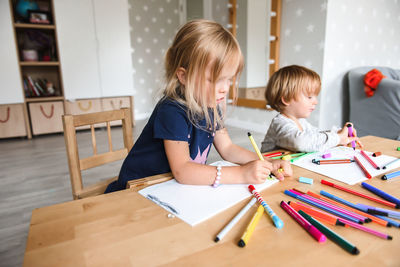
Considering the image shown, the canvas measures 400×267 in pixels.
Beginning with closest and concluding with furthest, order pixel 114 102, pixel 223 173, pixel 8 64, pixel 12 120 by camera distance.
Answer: pixel 223 173, pixel 8 64, pixel 12 120, pixel 114 102

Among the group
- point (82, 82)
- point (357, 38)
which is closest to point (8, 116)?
point (82, 82)

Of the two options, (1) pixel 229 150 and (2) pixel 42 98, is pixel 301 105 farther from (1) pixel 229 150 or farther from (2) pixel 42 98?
(2) pixel 42 98

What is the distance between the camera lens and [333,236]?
0.39 m

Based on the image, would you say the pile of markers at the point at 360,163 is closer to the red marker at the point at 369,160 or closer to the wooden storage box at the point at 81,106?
the red marker at the point at 369,160

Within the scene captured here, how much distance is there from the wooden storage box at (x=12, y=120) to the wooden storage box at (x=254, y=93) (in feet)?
9.09

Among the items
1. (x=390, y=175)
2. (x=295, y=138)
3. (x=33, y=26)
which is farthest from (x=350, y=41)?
(x=33, y=26)

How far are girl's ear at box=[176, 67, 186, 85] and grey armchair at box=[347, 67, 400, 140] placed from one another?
6.99ft

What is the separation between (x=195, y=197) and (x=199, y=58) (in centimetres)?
35

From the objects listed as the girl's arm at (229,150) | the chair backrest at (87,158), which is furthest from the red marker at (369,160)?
the chair backrest at (87,158)

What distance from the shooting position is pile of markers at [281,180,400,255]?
400mm

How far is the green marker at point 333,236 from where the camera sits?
366mm

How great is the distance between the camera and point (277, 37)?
9.45 feet

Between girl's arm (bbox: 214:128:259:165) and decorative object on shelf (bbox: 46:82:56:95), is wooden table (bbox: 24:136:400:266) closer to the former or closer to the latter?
girl's arm (bbox: 214:128:259:165)

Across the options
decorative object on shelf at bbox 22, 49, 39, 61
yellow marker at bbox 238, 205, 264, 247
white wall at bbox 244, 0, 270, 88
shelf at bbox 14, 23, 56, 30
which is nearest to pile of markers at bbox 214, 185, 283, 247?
yellow marker at bbox 238, 205, 264, 247
